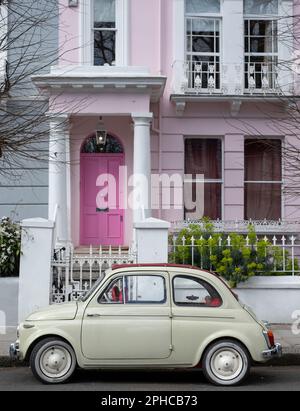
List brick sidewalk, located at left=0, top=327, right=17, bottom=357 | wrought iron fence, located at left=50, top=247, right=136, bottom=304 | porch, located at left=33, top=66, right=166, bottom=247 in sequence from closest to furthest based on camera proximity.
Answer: brick sidewalk, located at left=0, top=327, right=17, bottom=357, wrought iron fence, located at left=50, top=247, right=136, bottom=304, porch, located at left=33, top=66, right=166, bottom=247

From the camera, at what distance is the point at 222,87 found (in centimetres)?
1631

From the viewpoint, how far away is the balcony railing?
16250mm

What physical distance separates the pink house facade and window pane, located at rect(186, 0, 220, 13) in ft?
0.08

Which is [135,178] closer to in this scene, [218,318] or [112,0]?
[112,0]

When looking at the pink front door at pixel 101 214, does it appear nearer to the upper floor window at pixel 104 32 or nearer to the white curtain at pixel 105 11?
the upper floor window at pixel 104 32

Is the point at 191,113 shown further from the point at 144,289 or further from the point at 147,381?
the point at 147,381

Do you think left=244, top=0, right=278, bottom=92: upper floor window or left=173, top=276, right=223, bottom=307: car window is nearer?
left=173, top=276, right=223, bottom=307: car window

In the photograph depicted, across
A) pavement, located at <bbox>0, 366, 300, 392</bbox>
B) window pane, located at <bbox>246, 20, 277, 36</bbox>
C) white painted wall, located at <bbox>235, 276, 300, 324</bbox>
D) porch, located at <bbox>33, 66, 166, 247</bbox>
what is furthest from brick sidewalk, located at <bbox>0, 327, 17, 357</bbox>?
window pane, located at <bbox>246, 20, 277, 36</bbox>

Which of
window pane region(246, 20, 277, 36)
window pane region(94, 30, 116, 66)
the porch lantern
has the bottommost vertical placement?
the porch lantern

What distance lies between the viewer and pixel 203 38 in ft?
55.4

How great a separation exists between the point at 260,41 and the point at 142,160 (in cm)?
465

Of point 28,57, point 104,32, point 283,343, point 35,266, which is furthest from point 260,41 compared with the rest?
point 283,343

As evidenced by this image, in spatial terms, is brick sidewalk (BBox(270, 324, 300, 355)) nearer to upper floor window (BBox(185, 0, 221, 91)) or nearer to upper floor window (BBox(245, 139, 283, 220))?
upper floor window (BBox(245, 139, 283, 220))

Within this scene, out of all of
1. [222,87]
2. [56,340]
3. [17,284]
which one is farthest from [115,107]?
[56,340]
